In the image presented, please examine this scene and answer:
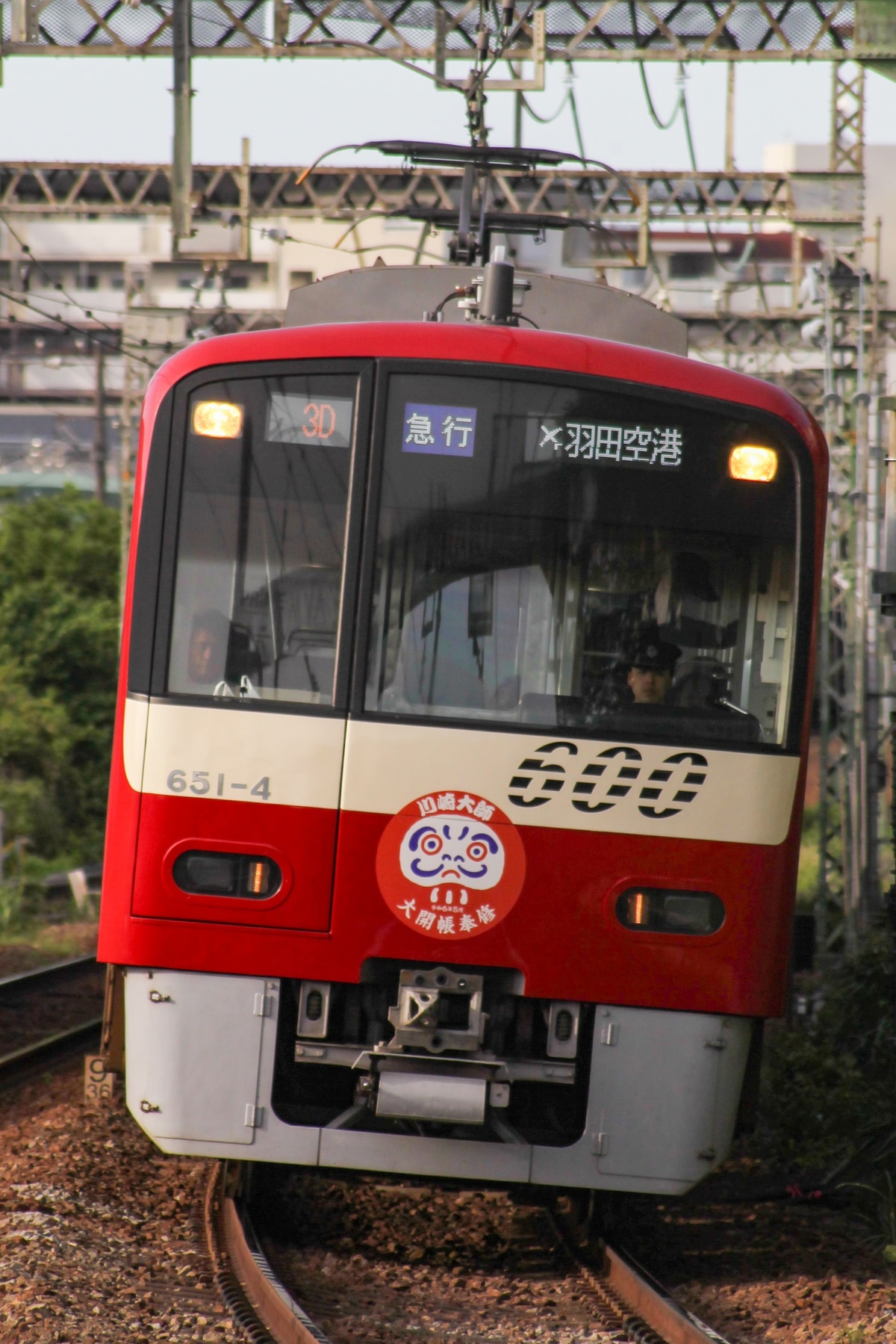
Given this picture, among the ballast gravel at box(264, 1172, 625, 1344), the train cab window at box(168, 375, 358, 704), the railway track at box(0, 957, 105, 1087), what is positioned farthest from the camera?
the railway track at box(0, 957, 105, 1087)

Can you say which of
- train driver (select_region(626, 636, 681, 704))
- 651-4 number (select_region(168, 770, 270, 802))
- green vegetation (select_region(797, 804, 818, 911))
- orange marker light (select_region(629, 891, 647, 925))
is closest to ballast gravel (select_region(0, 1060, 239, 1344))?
651-4 number (select_region(168, 770, 270, 802))

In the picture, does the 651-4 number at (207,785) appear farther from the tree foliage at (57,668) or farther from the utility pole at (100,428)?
the utility pole at (100,428)

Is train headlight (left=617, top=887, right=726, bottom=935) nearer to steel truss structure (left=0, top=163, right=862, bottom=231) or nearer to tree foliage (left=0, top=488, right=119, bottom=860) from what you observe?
steel truss structure (left=0, top=163, right=862, bottom=231)

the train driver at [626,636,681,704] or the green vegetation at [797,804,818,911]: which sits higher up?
the train driver at [626,636,681,704]

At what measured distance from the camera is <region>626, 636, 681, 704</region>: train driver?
5438 mm

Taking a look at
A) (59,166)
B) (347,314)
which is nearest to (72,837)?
(59,166)

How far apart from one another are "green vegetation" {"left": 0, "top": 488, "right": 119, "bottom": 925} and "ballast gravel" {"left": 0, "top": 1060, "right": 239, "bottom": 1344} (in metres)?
17.2

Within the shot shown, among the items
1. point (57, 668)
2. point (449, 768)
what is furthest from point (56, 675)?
point (449, 768)

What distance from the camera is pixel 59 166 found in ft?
53.1

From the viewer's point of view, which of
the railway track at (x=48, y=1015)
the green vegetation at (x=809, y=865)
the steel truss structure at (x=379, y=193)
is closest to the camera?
the railway track at (x=48, y=1015)

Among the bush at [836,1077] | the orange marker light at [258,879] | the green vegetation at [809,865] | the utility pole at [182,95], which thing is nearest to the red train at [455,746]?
the orange marker light at [258,879]

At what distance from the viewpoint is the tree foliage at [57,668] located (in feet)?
92.3

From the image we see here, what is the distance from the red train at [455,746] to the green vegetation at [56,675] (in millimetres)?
19466

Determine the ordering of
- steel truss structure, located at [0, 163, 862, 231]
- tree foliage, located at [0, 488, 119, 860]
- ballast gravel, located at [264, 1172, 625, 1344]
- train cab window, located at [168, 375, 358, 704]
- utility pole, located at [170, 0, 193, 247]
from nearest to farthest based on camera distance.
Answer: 1. ballast gravel, located at [264, 1172, 625, 1344]
2. train cab window, located at [168, 375, 358, 704]
3. utility pole, located at [170, 0, 193, 247]
4. steel truss structure, located at [0, 163, 862, 231]
5. tree foliage, located at [0, 488, 119, 860]
